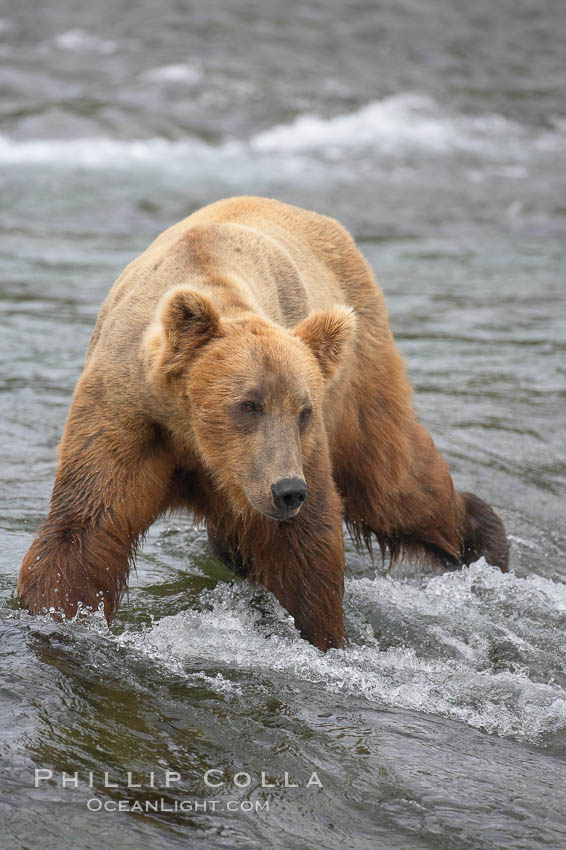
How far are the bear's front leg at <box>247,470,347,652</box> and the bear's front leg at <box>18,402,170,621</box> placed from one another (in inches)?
19.8

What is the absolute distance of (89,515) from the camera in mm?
4301

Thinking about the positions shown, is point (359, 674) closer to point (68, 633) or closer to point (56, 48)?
point (68, 633)

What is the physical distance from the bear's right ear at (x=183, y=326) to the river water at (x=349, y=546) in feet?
3.79

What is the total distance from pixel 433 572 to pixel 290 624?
5.52 feet

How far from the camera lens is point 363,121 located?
68.4ft

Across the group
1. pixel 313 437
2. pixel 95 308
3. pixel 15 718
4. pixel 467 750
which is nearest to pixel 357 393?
pixel 313 437

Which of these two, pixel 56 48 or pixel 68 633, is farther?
pixel 56 48

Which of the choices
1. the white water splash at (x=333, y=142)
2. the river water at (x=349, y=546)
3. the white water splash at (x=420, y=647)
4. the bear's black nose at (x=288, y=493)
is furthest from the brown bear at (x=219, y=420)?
the white water splash at (x=333, y=142)

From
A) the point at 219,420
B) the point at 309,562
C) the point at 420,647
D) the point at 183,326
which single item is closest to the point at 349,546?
the point at 420,647

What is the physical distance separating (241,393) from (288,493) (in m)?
0.41

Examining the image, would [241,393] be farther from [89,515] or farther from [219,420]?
[89,515]

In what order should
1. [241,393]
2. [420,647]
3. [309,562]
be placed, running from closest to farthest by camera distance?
[241,393], [309,562], [420,647]

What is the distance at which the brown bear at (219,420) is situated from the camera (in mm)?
3996

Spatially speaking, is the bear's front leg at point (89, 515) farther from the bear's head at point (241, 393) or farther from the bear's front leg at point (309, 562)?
the bear's front leg at point (309, 562)
